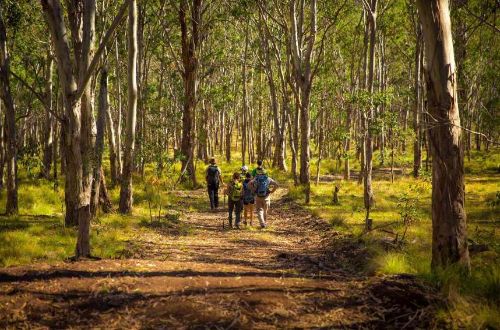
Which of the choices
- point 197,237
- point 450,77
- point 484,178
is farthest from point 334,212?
point 484,178

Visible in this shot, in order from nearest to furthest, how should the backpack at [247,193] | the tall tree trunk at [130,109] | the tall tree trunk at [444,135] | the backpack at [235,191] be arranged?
1. the tall tree trunk at [444,135]
2. the tall tree trunk at [130,109]
3. the backpack at [235,191]
4. the backpack at [247,193]

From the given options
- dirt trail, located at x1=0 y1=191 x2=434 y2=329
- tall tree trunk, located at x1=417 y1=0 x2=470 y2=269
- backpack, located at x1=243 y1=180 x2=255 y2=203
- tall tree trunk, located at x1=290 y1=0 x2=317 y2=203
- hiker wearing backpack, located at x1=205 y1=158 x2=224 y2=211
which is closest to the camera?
dirt trail, located at x1=0 y1=191 x2=434 y2=329

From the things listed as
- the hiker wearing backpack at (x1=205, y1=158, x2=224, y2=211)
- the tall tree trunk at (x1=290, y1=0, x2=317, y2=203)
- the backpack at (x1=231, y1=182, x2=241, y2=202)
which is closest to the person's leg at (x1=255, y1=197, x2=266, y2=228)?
the backpack at (x1=231, y1=182, x2=241, y2=202)

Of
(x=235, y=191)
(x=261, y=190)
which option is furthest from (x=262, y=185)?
(x=235, y=191)

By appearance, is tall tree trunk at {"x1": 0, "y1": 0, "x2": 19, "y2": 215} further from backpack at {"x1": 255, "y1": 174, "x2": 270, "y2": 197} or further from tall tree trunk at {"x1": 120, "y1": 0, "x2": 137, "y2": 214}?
backpack at {"x1": 255, "y1": 174, "x2": 270, "y2": 197}

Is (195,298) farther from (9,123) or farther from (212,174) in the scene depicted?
(212,174)

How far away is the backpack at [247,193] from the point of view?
12352 mm

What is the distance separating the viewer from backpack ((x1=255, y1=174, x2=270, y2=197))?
1243cm

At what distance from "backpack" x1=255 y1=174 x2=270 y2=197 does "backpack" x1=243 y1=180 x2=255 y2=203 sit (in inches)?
8.7

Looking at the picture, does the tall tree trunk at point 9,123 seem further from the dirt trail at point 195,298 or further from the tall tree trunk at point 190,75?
the tall tree trunk at point 190,75

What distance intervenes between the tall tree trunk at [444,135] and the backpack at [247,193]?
7102mm

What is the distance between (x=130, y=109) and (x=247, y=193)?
3.86m

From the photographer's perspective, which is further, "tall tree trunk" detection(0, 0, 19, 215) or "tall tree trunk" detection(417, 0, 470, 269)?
"tall tree trunk" detection(0, 0, 19, 215)

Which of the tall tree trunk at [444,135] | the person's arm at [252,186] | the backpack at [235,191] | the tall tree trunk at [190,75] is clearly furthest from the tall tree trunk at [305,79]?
the tall tree trunk at [444,135]
